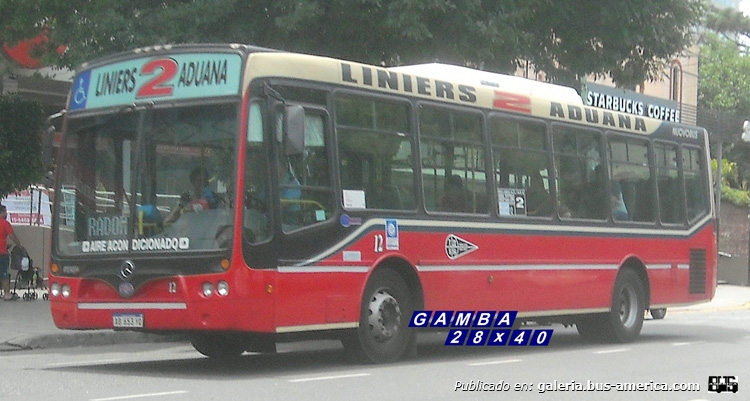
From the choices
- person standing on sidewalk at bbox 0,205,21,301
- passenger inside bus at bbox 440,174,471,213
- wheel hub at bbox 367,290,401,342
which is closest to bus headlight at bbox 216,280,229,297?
wheel hub at bbox 367,290,401,342

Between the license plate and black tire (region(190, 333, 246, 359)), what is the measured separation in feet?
5.25

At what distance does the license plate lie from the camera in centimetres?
1187

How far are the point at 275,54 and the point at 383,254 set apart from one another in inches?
96.4

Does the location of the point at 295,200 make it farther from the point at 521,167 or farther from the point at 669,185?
the point at 669,185

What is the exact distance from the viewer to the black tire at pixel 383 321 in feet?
42.3

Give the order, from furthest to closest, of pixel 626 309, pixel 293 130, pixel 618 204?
pixel 626 309
pixel 618 204
pixel 293 130

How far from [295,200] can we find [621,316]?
6989 mm

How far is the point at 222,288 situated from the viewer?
1149 centimetres

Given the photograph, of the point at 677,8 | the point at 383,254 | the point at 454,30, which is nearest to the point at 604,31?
the point at 677,8

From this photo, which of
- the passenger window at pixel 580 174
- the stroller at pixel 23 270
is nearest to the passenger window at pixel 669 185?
the passenger window at pixel 580 174

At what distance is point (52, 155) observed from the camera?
1314 centimetres

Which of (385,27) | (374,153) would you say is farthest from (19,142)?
(374,153)

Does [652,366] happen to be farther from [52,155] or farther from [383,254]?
[52,155]

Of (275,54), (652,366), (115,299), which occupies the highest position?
(275,54)
